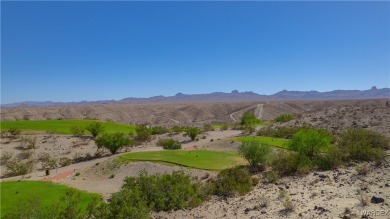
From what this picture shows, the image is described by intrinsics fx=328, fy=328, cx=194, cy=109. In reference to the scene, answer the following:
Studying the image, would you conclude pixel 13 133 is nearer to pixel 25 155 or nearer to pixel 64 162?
pixel 25 155

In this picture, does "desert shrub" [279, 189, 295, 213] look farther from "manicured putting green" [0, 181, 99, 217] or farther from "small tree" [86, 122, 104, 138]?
"small tree" [86, 122, 104, 138]

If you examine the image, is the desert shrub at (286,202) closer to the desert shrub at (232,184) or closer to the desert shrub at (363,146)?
the desert shrub at (232,184)

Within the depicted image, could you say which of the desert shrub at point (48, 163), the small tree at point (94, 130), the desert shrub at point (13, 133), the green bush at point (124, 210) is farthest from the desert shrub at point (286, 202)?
the desert shrub at point (13, 133)

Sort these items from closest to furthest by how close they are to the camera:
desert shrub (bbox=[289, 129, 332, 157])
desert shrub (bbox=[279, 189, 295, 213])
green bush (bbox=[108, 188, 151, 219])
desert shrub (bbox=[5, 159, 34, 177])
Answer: green bush (bbox=[108, 188, 151, 219]) < desert shrub (bbox=[279, 189, 295, 213]) < desert shrub (bbox=[289, 129, 332, 157]) < desert shrub (bbox=[5, 159, 34, 177])

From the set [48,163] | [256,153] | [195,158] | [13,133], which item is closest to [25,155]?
[48,163]

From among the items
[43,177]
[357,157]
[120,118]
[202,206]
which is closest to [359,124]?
[357,157]

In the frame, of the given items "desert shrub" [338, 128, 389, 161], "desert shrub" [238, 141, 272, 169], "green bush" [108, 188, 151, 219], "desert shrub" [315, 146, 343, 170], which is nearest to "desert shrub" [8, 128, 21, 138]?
"desert shrub" [238, 141, 272, 169]

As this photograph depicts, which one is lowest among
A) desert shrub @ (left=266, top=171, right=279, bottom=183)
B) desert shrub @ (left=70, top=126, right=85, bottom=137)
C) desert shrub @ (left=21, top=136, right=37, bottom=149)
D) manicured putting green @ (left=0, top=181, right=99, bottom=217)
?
manicured putting green @ (left=0, top=181, right=99, bottom=217)
